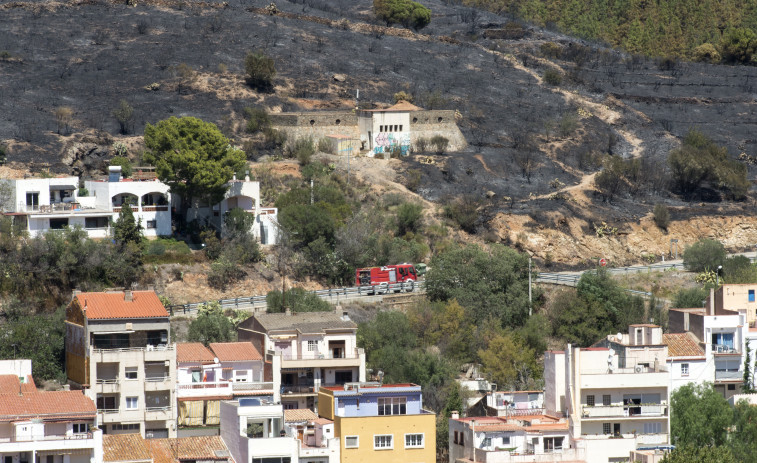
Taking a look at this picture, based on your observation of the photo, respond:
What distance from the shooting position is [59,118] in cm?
12325

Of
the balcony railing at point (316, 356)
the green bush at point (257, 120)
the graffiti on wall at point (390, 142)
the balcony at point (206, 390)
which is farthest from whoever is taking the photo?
the graffiti on wall at point (390, 142)

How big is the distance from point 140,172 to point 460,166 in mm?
31491

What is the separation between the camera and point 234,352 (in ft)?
241

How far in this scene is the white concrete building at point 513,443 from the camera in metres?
60.9

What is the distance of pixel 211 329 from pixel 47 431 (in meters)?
27.0

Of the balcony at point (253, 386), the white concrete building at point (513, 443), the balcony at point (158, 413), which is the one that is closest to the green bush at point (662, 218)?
the balcony at point (253, 386)

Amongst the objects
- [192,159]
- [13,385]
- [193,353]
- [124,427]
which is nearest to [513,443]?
[124,427]

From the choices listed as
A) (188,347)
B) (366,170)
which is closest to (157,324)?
(188,347)

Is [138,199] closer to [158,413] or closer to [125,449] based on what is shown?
[158,413]

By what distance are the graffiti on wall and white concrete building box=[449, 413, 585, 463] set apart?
209 feet

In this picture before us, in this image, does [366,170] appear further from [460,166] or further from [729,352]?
[729,352]

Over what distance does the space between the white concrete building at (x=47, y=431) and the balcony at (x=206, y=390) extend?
35.2 ft

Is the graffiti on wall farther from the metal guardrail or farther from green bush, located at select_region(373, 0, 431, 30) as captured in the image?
green bush, located at select_region(373, 0, 431, 30)

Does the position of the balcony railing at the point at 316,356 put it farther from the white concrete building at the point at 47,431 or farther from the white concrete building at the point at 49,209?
A: the white concrete building at the point at 49,209
